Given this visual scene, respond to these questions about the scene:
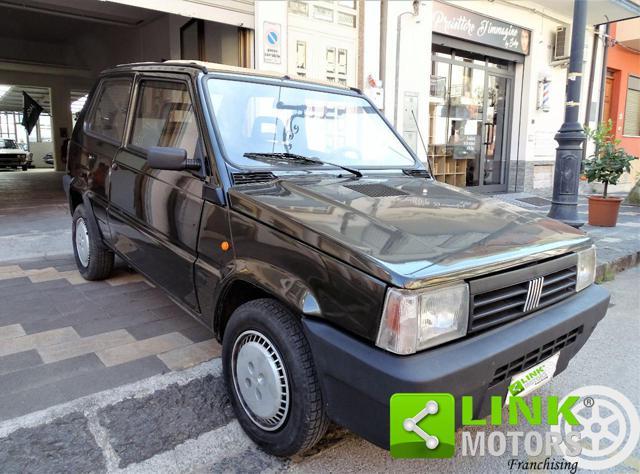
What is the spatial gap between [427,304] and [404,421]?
17.0 inches

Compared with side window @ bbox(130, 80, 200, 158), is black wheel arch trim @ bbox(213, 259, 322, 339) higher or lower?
lower

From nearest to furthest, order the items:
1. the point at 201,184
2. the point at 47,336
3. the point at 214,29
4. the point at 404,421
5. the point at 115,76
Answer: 1. the point at 404,421
2. the point at 201,184
3. the point at 47,336
4. the point at 115,76
5. the point at 214,29

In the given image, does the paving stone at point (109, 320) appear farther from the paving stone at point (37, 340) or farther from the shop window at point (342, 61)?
the shop window at point (342, 61)

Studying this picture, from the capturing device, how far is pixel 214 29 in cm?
819

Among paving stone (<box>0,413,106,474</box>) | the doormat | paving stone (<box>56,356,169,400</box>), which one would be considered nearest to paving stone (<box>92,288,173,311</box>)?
paving stone (<box>56,356,169,400</box>)

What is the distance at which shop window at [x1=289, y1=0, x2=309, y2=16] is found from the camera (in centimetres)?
749

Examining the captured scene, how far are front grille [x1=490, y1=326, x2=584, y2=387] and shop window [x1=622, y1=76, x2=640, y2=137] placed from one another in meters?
15.5

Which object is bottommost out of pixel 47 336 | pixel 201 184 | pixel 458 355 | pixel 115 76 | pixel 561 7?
pixel 47 336

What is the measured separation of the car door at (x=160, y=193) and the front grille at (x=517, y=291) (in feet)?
5.07

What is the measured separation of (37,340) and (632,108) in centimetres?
1756

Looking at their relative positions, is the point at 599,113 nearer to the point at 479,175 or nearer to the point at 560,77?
the point at 560,77

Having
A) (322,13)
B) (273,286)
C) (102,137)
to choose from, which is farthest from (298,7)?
(273,286)

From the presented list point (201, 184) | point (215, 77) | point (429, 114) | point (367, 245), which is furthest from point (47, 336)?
point (429, 114)

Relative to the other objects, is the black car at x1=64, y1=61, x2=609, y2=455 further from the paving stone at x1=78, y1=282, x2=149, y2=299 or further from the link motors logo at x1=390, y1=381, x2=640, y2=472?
the paving stone at x1=78, y1=282, x2=149, y2=299
